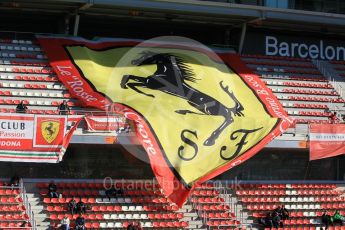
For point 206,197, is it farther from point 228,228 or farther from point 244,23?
point 244,23

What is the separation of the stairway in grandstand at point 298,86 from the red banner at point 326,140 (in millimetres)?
1309

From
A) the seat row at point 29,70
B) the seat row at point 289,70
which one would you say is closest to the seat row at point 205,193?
the seat row at point 29,70

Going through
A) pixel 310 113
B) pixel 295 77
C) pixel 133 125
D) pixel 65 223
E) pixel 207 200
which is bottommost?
pixel 65 223

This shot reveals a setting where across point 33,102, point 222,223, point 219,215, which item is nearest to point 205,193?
point 219,215

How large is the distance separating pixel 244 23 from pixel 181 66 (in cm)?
396

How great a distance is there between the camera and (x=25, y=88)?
26969mm

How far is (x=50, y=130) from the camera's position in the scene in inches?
939

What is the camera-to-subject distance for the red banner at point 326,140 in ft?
91.5

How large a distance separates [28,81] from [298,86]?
10699 mm

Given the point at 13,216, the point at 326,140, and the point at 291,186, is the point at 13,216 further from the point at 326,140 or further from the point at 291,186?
the point at 326,140

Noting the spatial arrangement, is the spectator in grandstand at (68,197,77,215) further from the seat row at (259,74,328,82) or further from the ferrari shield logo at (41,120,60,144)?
the seat row at (259,74,328,82)

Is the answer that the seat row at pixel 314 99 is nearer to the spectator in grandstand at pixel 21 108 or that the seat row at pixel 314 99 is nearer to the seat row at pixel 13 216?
the spectator in grandstand at pixel 21 108

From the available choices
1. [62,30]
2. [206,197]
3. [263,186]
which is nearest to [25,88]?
[62,30]

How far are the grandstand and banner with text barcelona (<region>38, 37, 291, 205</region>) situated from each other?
59 cm
